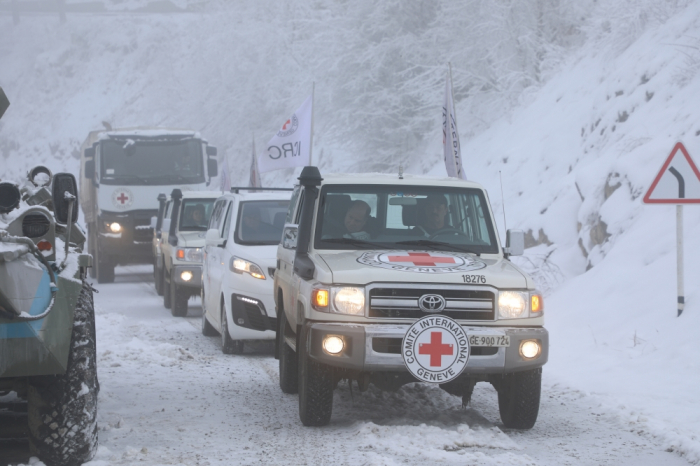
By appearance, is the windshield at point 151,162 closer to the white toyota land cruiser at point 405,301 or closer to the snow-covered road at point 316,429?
the snow-covered road at point 316,429

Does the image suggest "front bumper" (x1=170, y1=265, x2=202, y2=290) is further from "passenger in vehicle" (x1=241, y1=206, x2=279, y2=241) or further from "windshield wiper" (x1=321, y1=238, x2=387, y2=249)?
"windshield wiper" (x1=321, y1=238, x2=387, y2=249)

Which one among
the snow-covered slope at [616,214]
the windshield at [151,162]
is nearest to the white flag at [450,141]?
the snow-covered slope at [616,214]

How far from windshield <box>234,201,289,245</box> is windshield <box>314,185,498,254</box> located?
3.72 metres

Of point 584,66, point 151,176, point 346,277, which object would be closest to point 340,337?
→ point 346,277

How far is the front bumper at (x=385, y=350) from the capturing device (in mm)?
6363

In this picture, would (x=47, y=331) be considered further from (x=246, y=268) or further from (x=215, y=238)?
(x=215, y=238)

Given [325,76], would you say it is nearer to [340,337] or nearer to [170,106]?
[340,337]

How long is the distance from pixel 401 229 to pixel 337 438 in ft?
5.81

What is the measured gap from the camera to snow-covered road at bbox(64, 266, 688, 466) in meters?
6.04

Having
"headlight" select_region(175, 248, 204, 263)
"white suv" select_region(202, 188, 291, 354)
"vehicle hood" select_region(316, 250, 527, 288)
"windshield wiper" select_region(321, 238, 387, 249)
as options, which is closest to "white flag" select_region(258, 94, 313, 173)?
"headlight" select_region(175, 248, 204, 263)

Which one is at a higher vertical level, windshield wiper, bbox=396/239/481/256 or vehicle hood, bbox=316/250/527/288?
windshield wiper, bbox=396/239/481/256

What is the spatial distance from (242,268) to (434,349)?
4621mm

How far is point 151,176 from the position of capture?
22.7 m

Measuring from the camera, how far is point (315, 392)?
6.77 meters
